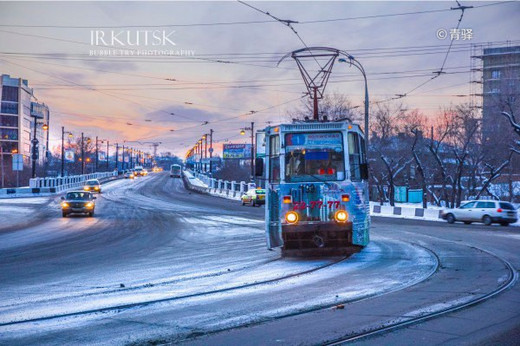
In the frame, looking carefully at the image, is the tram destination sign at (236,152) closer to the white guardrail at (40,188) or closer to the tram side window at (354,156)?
the white guardrail at (40,188)

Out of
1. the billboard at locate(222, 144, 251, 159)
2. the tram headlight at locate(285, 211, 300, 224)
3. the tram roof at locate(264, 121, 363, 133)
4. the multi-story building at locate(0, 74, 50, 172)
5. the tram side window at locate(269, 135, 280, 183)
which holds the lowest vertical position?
the tram headlight at locate(285, 211, 300, 224)

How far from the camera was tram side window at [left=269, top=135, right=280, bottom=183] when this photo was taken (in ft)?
51.1

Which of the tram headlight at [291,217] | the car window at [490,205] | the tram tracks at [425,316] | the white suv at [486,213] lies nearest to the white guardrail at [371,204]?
the white suv at [486,213]

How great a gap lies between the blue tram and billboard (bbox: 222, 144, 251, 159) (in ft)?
370

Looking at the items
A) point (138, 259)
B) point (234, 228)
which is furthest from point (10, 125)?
point (138, 259)

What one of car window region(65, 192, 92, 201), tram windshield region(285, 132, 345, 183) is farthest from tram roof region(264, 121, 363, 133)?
car window region(65, 192, 92, 201)

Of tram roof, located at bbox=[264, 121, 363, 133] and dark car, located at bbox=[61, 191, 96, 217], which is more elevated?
tram roof, located at bbox=[264, 121, 363, 133]

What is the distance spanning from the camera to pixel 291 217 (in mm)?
15086

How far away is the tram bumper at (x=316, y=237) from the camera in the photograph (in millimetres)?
15039

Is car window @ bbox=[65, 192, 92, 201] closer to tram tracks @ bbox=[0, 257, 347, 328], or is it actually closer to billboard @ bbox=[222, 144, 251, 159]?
tram tracks @ bbox=[0, 257, 347, 328]

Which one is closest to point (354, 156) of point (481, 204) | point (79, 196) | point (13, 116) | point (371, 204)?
point (481, 204)

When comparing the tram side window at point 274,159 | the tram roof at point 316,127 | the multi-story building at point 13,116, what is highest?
the multi-story building at point 13,116

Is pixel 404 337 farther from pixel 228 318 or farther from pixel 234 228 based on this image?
pixel 234 228

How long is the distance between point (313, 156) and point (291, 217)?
1694 mm
